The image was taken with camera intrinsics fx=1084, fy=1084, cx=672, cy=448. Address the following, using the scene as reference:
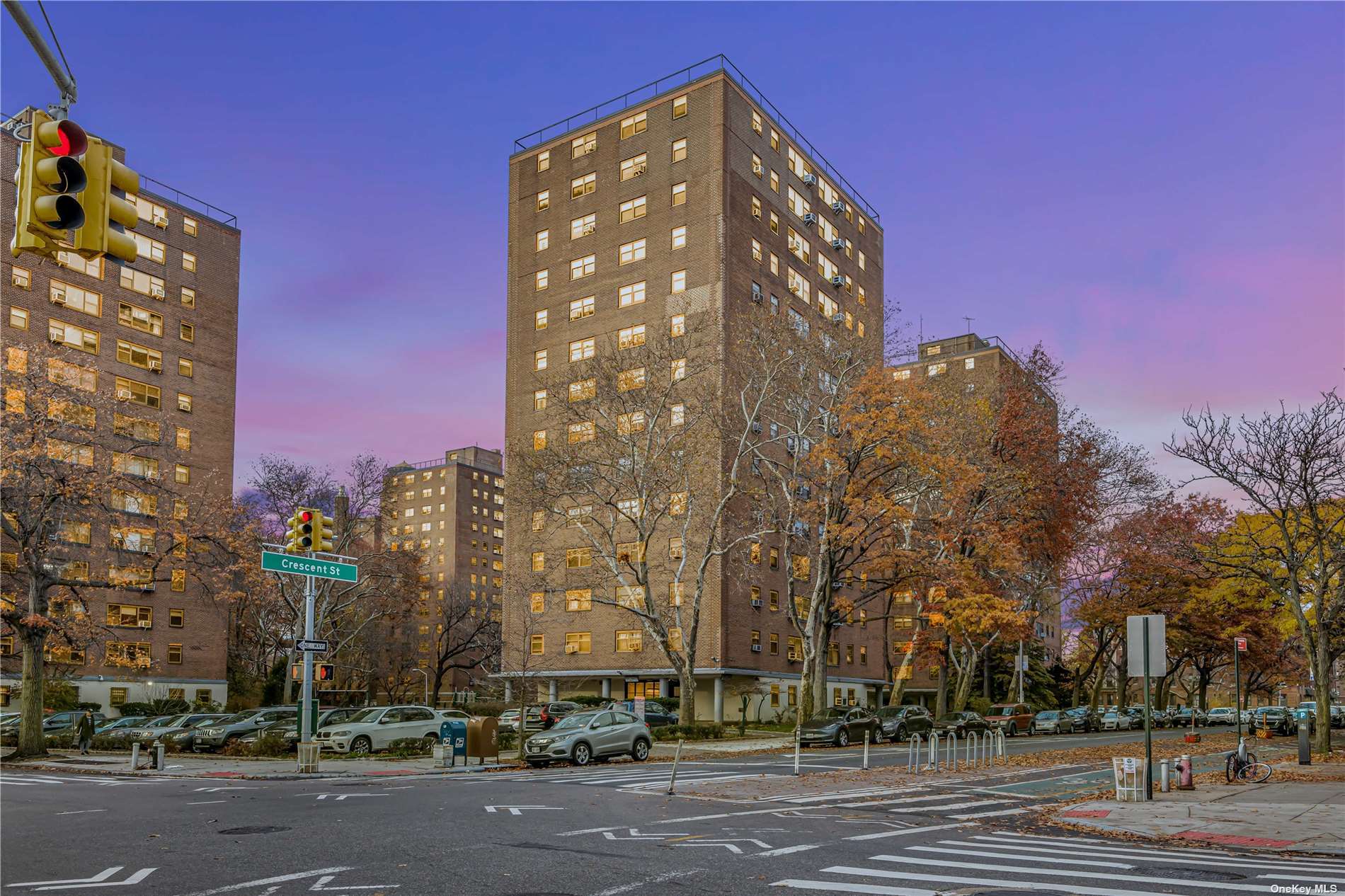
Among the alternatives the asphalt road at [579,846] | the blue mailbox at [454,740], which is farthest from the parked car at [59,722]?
the asphalt road at [579,846]

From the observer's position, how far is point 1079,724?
58625 millimetres

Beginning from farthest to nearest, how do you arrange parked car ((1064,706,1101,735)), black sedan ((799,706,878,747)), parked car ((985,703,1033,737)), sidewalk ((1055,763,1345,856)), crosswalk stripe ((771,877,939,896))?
parked car ((1064,706,1101,735)) < parked car ((985,703,1033,737)) < black sedan ((799,706,878,747)) < sidewalk ((1055,763,1345,856)) < crosswalk stripe ((771,877,939,896))

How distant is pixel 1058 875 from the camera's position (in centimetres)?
1089

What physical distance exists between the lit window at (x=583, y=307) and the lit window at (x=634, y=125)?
10.7 metres

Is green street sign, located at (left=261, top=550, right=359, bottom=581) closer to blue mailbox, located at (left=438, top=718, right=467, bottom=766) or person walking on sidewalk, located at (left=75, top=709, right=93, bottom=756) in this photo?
blue mailbox, located at (left=438, top=718, right=467, bottom=766)

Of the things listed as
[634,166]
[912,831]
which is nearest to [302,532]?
[912,831]

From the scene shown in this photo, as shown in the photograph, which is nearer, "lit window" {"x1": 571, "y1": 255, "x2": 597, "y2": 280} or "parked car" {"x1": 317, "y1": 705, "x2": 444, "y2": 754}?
"parked car" {"x1": 317, "y1": 705, "x2": 444, "y2": 754}

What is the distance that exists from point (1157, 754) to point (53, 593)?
146 ft

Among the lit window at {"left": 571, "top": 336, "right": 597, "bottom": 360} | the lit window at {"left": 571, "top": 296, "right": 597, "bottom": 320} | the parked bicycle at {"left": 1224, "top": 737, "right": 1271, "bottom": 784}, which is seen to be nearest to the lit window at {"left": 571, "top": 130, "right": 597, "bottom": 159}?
the lit window at {"left": 571, "top": 296, "right": 597, "bottom": 320}

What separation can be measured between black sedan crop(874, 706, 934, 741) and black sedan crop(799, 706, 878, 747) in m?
0.71

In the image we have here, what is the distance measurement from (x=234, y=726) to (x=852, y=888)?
33.6 m

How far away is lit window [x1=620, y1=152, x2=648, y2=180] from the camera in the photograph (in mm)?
68000

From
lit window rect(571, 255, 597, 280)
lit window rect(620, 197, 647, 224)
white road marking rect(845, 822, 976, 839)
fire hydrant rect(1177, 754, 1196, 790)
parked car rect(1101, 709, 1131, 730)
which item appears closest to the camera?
white road marking rect(845, 822, 976, 839)

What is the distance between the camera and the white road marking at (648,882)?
9.88m
